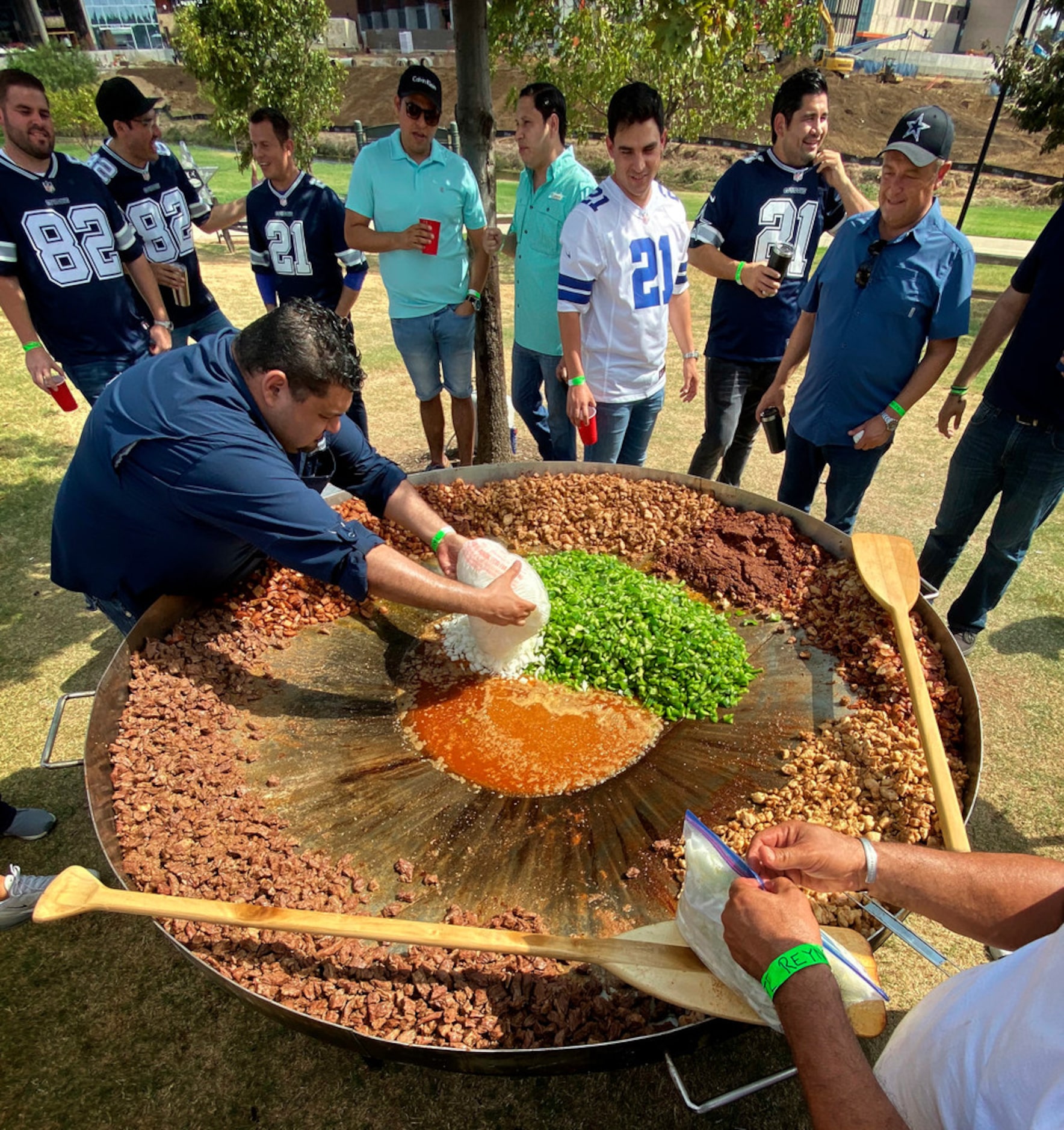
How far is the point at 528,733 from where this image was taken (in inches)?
108

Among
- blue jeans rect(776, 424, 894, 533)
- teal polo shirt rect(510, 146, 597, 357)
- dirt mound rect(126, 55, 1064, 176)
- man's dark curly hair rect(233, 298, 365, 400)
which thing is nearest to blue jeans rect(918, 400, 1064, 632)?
blue jeans rect(776, 424, 894, 533)

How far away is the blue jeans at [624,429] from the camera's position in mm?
4184

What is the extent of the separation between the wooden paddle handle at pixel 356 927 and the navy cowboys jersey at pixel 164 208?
387 centimetres

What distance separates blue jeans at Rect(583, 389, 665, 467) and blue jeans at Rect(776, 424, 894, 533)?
83 cm

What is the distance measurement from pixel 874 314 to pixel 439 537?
2247 mm

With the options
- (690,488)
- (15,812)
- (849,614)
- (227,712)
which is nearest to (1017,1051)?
(849,614)

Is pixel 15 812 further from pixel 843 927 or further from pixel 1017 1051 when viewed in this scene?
pixel 1017 1051

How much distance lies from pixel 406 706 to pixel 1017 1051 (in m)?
2.17

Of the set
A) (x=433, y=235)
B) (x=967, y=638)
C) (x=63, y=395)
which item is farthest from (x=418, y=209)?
(x=967, y=638)

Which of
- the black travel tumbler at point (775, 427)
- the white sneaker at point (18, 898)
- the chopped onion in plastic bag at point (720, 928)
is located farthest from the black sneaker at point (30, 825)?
the black travel tumbler at point (775, 427)

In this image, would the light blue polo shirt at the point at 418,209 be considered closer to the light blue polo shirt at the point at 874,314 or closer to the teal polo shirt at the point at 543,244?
the teal polo shirt at the point at 543,244

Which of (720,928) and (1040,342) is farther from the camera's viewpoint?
(1040,342)

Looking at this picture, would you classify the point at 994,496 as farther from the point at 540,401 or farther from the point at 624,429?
the point at 540,401

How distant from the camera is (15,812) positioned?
2.98 meters
